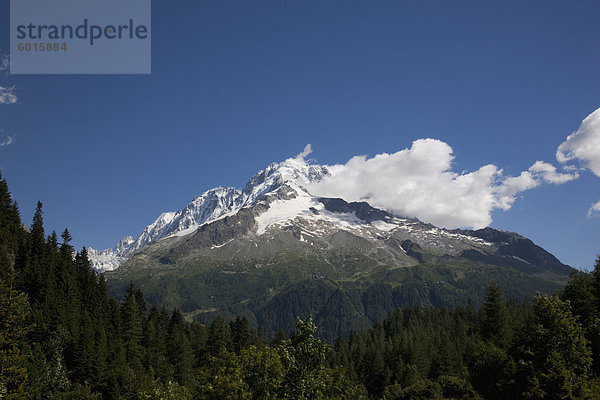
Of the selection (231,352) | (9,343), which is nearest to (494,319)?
(231,352)

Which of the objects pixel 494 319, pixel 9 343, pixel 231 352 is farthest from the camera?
pixel 494 319

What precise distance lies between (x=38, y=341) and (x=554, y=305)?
286ft

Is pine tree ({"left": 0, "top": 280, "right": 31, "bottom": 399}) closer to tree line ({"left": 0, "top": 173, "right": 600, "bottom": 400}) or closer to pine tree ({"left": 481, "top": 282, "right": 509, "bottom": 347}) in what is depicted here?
tree line ({"left": 0, "top": 173, "right": 600, "bottom": 400})

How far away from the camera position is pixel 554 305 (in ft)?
144

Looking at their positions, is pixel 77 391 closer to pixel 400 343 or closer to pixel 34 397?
pixel 34 397

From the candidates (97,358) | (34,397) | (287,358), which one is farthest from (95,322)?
(287,358)

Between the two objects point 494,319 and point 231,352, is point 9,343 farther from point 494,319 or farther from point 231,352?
point 494,319

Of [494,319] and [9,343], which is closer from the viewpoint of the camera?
[9,343]

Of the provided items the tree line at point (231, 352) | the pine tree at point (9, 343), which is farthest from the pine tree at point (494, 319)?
the pine tree at point (9, 343)

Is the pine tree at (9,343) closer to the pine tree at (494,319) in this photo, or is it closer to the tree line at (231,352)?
the tree line at (231,352)

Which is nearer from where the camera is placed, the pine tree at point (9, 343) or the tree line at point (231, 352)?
the tree line at point (231, 352)

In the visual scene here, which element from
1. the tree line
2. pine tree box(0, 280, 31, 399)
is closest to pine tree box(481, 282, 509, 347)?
the tree line

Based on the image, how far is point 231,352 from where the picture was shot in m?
39.8

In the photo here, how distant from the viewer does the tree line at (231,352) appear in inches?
1336
